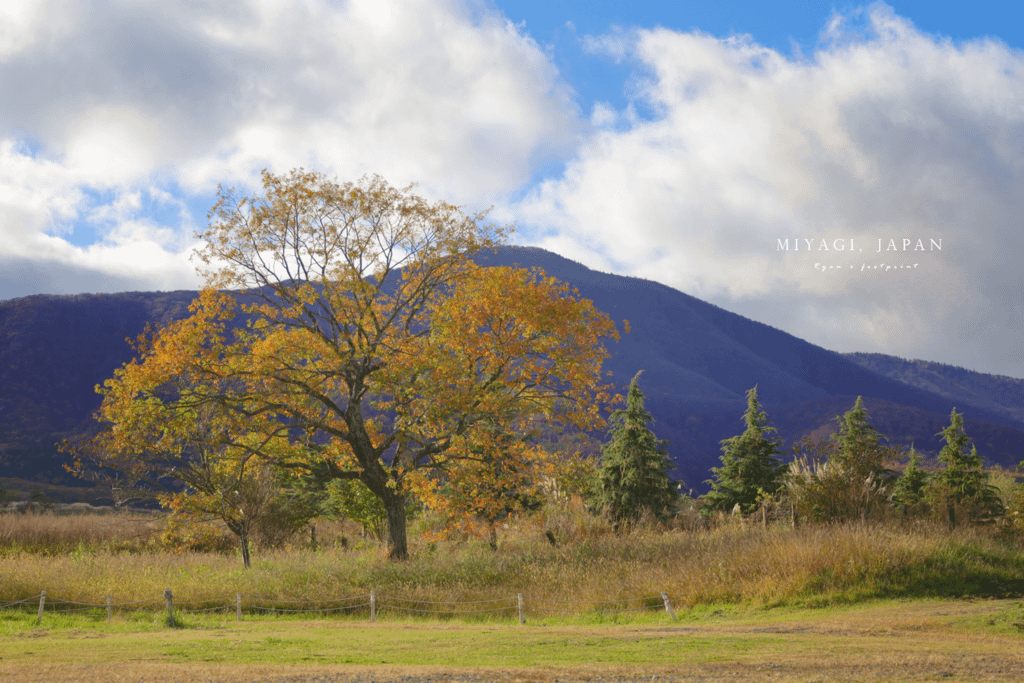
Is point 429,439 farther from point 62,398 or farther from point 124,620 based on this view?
point 62,398

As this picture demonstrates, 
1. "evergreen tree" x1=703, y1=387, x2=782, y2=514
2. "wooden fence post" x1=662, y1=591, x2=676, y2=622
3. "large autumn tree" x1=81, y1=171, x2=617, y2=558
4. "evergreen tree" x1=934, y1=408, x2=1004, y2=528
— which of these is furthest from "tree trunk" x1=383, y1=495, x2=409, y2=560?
"evergreen tree" x1=934, y1=408, x2=1004, y2=528

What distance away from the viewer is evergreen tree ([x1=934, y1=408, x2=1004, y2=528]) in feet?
95.5

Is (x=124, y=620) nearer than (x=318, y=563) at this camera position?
Yes

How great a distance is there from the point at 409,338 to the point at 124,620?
34.8 ft

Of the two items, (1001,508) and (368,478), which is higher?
(368,478)

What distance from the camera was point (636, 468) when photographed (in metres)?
34.1

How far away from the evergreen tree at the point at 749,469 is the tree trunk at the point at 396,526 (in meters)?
17.1

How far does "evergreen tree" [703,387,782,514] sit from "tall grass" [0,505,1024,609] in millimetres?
10159

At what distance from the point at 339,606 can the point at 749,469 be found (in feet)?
72.8

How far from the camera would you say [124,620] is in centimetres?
1764

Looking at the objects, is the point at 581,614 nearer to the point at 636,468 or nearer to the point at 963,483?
the point at 636,468

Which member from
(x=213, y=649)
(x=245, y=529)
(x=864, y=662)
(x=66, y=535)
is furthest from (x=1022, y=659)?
(x=66, y=535)

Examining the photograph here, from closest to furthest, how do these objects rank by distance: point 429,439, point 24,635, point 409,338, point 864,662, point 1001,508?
point 864,662, point 24,635, point 409,338, point 429,439, point 1001,508

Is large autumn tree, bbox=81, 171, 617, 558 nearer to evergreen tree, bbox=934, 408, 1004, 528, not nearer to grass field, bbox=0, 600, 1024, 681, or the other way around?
grass field, bbox=0, 600, 1024, 681
